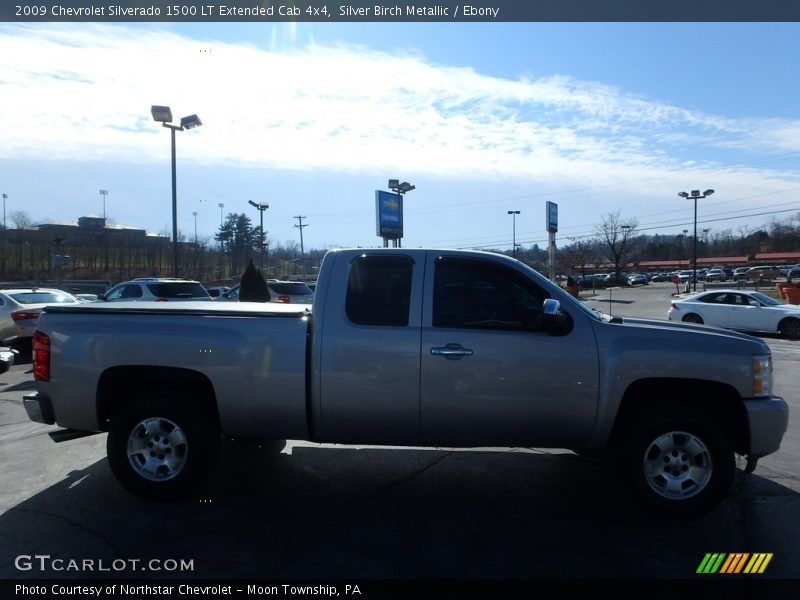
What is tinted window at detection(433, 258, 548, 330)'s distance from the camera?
15.6 ft

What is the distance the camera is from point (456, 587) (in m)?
3.63

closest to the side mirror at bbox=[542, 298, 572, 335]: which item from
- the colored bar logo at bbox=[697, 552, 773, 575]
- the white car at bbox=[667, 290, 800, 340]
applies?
the colored bar logo at bbox=[697, 552, 773, 575]

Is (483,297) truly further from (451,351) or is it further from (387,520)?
(387,520)

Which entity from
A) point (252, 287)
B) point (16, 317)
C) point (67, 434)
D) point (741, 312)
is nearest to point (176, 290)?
point (252, 287)

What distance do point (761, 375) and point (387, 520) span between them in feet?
10.00

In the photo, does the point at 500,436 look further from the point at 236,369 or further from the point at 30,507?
the point at 30,507

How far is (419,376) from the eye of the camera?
15.2 feet

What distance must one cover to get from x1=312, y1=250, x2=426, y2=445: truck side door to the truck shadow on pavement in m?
0.67

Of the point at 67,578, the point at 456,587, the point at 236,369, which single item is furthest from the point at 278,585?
the point at 236,369

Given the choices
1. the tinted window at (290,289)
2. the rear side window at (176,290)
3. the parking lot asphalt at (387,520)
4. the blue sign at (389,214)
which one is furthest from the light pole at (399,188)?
the parking lot asphalt at (387,520)

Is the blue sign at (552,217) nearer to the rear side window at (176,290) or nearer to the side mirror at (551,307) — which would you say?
the rear side window at (176,290)

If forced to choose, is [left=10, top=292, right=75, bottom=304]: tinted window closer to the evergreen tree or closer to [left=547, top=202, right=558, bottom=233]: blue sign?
the evergreen tree

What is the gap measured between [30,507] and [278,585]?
2.50m

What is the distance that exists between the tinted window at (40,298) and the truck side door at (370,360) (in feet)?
40.2
